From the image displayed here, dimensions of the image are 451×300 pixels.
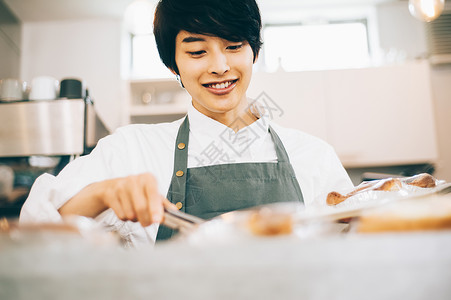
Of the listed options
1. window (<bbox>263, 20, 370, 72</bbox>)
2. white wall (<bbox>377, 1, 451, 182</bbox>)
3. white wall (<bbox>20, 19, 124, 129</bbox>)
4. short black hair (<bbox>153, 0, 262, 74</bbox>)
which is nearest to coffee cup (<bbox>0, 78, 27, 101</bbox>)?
white wall (<bbox>20, 19, 124, 129</bbox>)

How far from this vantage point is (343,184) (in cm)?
112

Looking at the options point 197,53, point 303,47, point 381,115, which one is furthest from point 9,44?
point 381,115

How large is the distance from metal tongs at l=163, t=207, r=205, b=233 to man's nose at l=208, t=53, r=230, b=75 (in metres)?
0.64

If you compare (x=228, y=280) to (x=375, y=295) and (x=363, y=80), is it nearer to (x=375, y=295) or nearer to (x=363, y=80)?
(x=375, y=295)

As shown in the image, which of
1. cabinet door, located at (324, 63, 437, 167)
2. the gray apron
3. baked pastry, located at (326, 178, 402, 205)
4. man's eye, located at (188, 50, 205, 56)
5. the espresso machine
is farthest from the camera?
cabinet door, located at (324, 63, 437, 167)

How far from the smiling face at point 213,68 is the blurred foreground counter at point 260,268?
0.87 m

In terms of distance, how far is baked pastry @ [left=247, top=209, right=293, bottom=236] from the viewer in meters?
0.29

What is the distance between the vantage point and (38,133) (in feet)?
7.32

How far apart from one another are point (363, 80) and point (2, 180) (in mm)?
2611

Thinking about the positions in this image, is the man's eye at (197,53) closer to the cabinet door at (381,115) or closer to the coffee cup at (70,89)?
the coffee cup at (70,89)

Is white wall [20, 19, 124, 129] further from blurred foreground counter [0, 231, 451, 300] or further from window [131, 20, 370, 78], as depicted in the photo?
blurred foreground counter [0, 231, 451, 300]

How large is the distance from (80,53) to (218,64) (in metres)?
2.77

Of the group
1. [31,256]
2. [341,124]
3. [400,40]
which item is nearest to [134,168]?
[31,256]

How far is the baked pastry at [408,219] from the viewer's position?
11.3 inches
